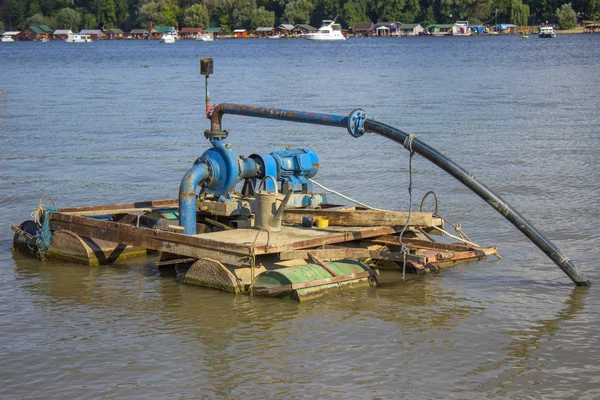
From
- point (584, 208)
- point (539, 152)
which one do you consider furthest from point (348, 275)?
point (539, 152)

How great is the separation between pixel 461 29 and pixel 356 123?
165581mm

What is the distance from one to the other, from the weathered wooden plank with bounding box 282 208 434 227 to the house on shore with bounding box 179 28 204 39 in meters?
177

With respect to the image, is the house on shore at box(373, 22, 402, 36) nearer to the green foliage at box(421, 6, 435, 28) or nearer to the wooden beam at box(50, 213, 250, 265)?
the green foliage at box(421, 6, 435, 28)

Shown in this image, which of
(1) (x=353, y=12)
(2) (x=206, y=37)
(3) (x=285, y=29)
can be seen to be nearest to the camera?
(2) (x=206, y=37)

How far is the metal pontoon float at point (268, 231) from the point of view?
10664 mm

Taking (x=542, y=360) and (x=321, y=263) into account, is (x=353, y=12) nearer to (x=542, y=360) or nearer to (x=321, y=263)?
(x=321, y=263)

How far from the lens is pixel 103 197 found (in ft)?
56.5

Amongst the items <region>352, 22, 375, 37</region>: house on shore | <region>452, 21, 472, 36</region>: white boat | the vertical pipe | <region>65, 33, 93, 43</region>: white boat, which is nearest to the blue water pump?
the vertical pipe

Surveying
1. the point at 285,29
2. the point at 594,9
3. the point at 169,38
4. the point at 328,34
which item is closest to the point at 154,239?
the point at 328,34

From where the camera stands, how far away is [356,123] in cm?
1120

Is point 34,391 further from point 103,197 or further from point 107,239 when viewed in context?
point 103,197

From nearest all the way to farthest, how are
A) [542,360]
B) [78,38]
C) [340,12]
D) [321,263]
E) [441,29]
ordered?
[542,360]
[321,263]
[441,29]
[340,12]
[78,38]

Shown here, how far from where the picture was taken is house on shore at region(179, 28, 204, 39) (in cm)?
18525

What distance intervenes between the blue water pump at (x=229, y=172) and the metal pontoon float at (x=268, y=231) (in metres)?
0.01
